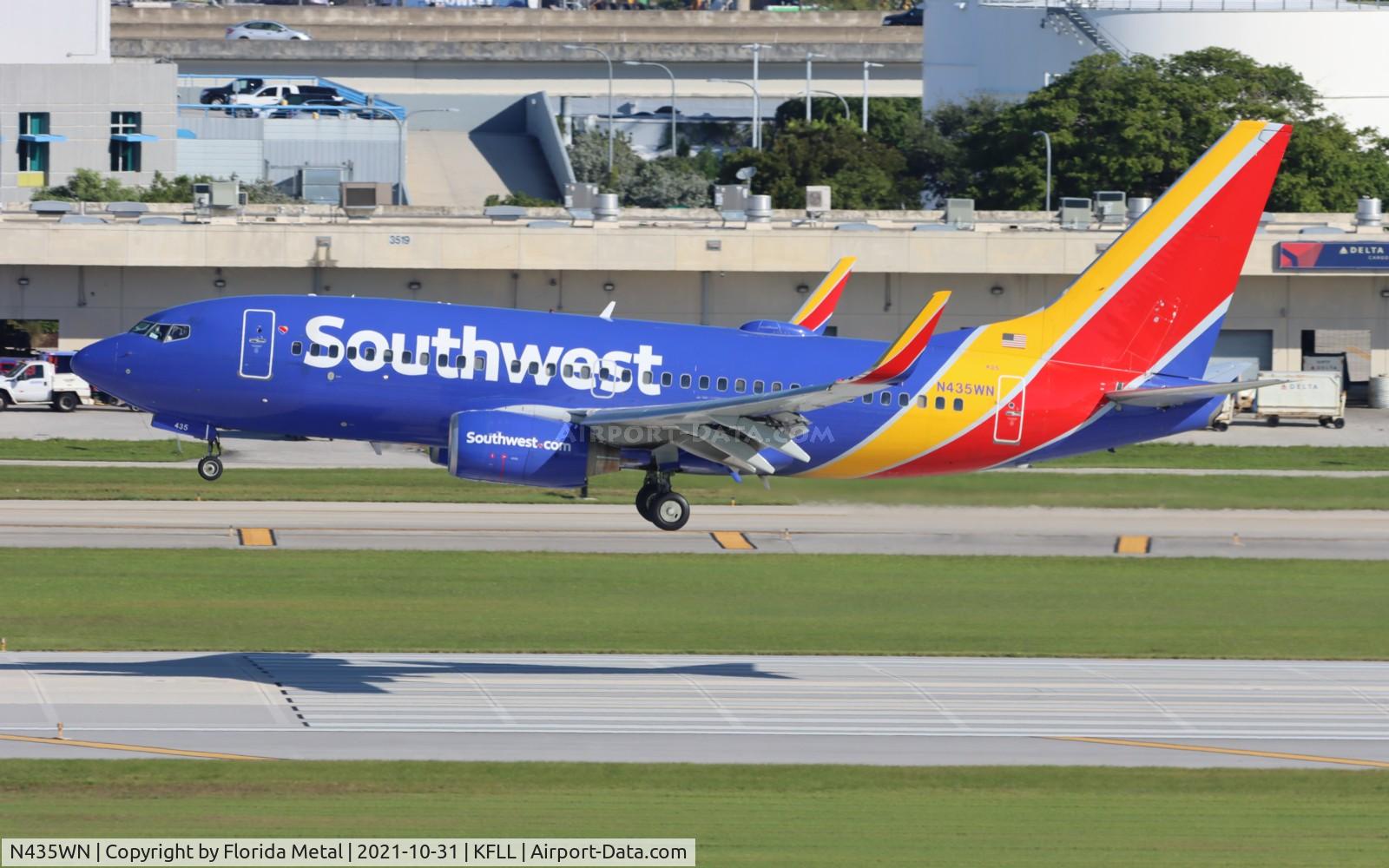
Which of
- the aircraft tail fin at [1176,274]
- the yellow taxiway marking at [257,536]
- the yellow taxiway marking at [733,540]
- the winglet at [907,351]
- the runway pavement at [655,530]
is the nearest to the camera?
the winglet at [907,351]

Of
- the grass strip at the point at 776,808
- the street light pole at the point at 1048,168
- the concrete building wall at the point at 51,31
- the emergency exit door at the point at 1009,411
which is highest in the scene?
the concrete building wall at the point at 51,31

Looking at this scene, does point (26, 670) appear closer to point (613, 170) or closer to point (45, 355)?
point (45, 355)

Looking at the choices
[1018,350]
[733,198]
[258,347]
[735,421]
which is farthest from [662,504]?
[733,198]

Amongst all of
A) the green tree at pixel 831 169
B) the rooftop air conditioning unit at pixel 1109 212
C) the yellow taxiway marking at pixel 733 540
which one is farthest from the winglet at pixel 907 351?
the green tree at pixel 831 169

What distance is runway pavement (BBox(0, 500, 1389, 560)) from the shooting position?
7744 cm

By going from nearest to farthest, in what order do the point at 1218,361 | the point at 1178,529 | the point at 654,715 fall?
1. the point at 654,715
2. the point at 1178,529
3. the point at 1218,361

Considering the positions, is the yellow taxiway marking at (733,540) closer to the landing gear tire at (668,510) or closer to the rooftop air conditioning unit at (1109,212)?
the landing gear tire at (668,510)

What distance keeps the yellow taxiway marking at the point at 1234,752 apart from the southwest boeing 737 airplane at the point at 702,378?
8.32 metres

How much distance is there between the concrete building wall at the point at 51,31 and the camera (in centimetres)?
17425

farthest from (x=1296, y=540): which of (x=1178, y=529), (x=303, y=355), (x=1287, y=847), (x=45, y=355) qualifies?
(x=45, y=355)

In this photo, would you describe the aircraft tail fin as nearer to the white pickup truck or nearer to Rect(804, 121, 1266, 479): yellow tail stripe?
Rect(804, 121, 1266, 479): yellow tail stripe

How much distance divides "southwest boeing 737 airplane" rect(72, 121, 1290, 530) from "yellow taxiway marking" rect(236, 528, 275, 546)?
24899 mm

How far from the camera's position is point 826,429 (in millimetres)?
51344

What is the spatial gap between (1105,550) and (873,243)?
38825mm
